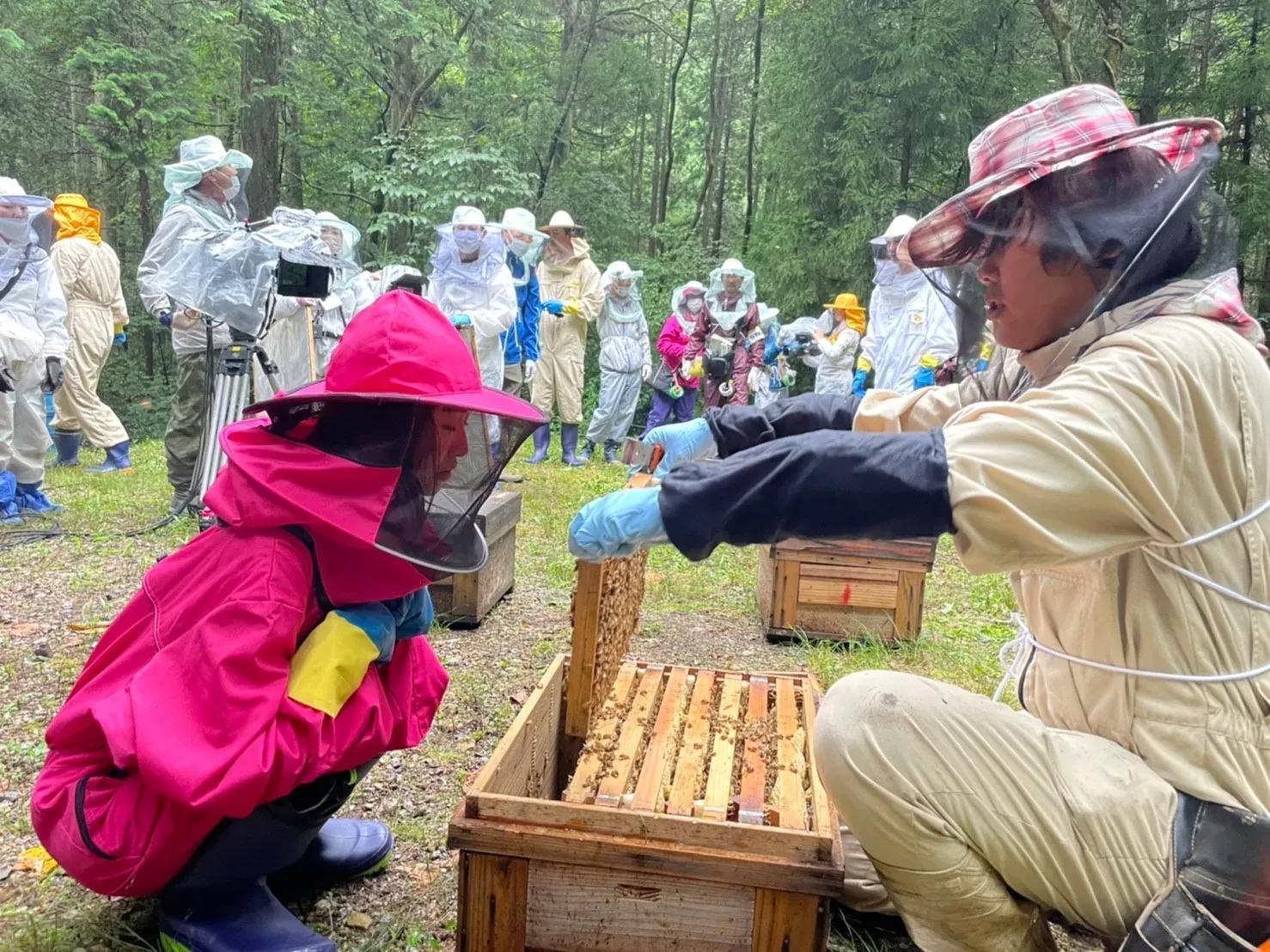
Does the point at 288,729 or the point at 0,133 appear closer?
the point at 288,729

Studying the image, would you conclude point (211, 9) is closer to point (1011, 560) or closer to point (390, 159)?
point (390, 159)

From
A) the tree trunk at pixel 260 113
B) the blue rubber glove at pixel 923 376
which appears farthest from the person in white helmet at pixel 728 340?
the tree trunk at pixel 260 113

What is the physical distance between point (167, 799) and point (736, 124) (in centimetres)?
2466

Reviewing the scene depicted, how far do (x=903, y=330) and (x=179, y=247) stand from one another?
5.53m

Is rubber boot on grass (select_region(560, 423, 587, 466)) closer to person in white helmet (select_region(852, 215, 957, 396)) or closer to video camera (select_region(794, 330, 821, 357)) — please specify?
video camera (select_region(794, 330, 821, 357))

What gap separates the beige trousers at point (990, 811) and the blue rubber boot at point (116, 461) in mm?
7402

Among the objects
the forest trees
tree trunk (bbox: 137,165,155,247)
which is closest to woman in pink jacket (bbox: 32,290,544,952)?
the forest trees

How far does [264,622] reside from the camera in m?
1.54

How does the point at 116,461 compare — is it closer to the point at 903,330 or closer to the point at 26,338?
the point at 26,338

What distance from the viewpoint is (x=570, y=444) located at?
29.6 feet

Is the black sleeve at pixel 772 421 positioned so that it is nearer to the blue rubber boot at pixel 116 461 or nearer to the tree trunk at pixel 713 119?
the blue rubber boot at pixel 116 461

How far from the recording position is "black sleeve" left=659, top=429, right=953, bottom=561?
131 cm

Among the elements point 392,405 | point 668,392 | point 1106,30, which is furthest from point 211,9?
point 392,405

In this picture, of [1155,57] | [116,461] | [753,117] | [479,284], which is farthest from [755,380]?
[753,117]
